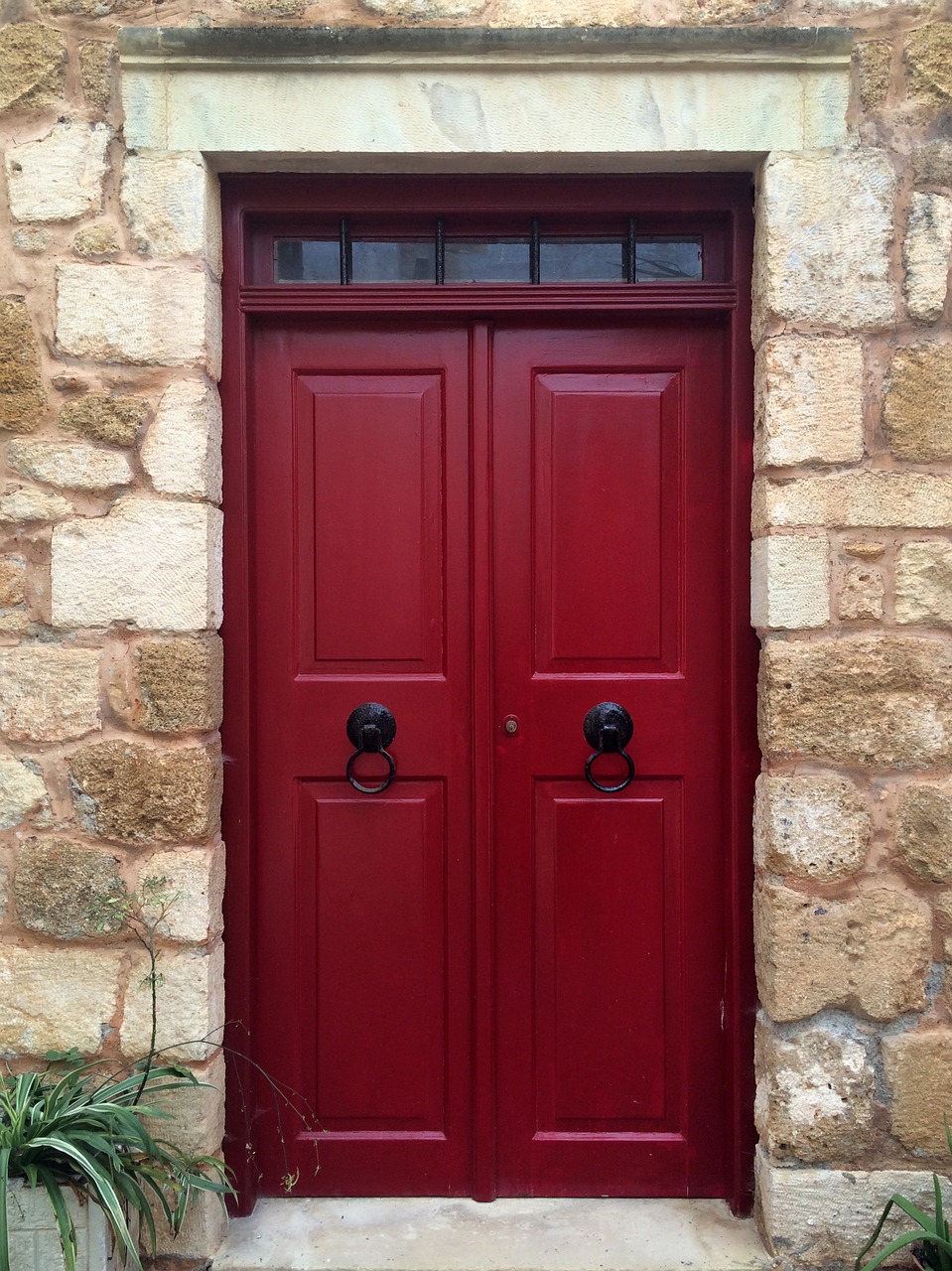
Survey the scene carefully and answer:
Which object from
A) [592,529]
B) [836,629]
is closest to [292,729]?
[592,529]

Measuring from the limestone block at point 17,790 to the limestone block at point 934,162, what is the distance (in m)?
2.57

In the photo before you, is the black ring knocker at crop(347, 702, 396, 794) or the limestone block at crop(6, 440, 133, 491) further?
the black ring knocker at crop(347, 702, 396, 794)

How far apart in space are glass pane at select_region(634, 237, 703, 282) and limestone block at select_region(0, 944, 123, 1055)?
2207 millimetres

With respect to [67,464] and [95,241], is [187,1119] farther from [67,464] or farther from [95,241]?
[95,241]

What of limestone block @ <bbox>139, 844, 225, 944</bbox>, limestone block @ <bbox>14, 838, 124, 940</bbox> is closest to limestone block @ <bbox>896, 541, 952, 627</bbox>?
limestone block @ <bbox>139, 844, 225, 944</bbox>

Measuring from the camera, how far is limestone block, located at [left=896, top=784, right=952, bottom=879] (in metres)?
2.26

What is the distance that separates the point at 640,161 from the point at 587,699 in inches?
53.7

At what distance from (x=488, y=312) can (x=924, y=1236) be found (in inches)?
93.9

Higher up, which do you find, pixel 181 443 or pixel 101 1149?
pixel 181 443

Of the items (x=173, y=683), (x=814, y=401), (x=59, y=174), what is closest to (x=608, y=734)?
(x=814, y=401)

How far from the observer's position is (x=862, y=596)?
2266mm

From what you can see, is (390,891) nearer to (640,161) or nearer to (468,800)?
(468,800)

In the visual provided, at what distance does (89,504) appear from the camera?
229 centimetres

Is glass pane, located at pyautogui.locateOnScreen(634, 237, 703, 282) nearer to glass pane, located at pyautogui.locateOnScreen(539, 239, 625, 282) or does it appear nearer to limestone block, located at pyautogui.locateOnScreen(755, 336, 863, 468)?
glass pane, located at pyautogui.locateOnScreen(539, 239, 625, 282)
